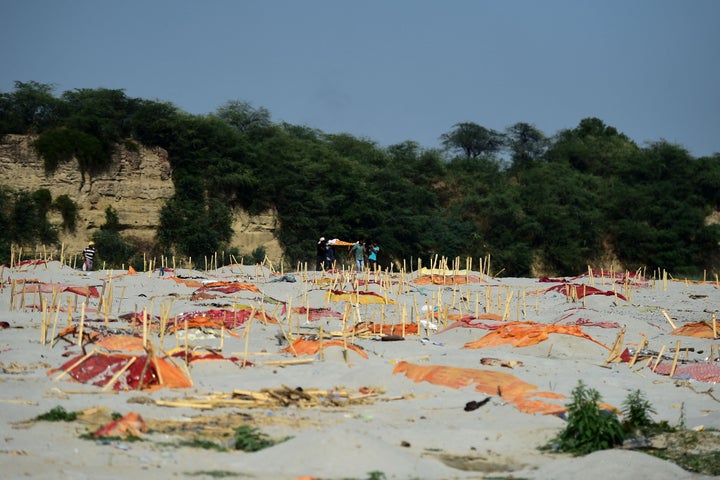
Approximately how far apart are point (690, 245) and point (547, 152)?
10903mm

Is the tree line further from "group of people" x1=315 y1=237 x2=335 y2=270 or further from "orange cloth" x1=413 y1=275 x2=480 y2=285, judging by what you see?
"orange cloth" x1=413 y1=275 x2=480 y2=285

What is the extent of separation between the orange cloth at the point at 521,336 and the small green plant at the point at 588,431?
17.7 ft

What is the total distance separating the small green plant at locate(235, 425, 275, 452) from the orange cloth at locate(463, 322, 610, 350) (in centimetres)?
667

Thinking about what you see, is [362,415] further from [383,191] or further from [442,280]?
[383,191]

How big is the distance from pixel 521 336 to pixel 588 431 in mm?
5830

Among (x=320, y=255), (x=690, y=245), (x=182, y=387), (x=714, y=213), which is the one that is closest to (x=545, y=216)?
(x=690, y=245)

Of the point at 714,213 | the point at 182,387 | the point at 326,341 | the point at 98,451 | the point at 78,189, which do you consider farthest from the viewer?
the point at 714,213

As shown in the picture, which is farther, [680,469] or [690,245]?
[690,245]

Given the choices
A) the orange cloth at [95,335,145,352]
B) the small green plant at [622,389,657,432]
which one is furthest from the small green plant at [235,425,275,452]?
the orange cloth at [95,335,145,352]

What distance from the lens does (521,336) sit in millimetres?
14156

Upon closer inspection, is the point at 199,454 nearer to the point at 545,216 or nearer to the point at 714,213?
the point at 545,216

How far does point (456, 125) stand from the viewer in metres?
51.0

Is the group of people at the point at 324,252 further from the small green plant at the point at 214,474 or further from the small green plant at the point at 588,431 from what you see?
the small green plant at the point at 214,474

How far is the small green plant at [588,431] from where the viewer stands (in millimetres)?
8312
